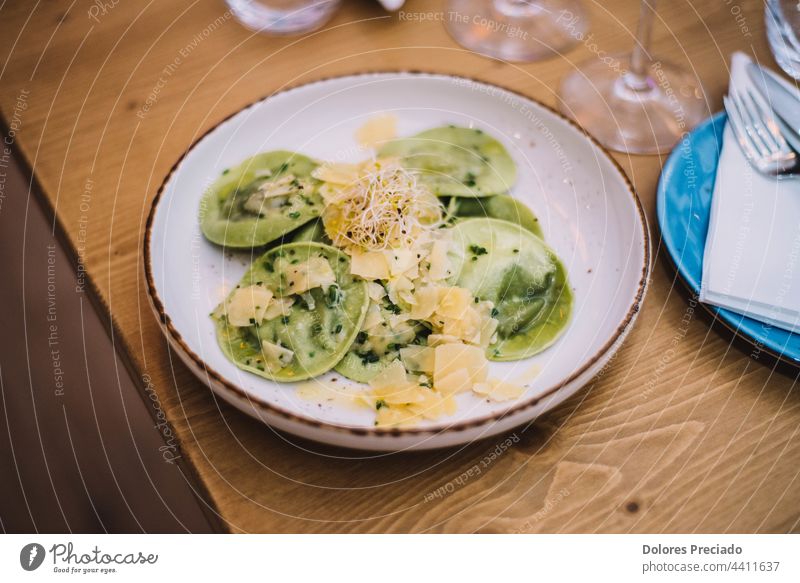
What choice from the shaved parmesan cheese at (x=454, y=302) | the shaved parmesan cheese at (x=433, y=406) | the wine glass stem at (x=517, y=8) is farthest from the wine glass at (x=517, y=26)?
the shaved parmesan cheese at (x=433, y=406)

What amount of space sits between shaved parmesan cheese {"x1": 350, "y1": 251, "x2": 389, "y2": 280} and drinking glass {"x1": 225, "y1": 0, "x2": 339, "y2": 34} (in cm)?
49

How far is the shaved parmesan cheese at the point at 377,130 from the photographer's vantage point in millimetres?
796

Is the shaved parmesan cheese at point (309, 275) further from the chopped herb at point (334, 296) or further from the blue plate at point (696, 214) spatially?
the blue plate at point (696, 214)

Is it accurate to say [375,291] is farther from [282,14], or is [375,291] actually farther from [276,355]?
[282,14]

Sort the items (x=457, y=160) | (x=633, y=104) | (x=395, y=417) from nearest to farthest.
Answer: (x=395, y=417) → (x=457, y=160) → (x=633, y=104)

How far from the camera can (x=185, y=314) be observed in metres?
0.62

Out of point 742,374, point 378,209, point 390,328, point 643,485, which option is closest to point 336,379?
point 390,328

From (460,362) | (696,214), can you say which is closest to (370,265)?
(460,362)

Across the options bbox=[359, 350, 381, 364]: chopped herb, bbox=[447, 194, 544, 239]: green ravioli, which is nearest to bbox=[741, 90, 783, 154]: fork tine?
bbox=[447, 194, 544, 239]: green ravioli

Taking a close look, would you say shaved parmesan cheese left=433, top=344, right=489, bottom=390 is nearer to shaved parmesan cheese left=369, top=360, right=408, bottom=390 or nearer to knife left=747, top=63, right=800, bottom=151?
shaved parmesan cheese left=369, top=360, right=408, bottom=390

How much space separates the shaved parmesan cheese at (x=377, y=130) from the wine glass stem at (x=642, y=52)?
318 mm

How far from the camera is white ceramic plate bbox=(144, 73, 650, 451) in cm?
52

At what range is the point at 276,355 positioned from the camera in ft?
1.94
